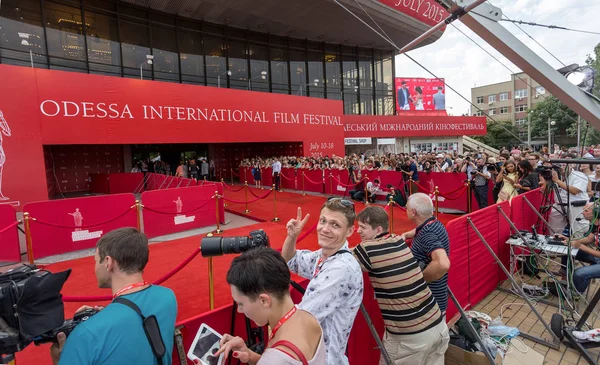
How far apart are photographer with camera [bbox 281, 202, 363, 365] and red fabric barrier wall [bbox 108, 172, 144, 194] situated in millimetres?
15200

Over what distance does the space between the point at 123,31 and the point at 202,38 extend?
4848 mm

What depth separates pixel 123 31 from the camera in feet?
58.7

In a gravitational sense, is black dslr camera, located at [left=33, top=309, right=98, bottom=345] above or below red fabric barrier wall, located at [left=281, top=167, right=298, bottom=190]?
above

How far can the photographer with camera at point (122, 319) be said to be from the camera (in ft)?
3.87

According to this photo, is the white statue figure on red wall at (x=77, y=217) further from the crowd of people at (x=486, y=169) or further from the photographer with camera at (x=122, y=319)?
the crowd of people at (x=486, y=169)

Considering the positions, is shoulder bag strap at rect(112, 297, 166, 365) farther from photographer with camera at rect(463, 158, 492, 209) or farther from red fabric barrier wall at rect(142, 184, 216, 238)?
photographer with camera at rect(463, 158, 492, 209)

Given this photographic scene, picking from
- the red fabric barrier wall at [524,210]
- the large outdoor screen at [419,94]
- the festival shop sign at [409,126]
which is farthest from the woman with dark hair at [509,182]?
the large outdoor screen at [419,94]

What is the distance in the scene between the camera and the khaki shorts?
2115mm

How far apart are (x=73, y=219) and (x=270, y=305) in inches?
286

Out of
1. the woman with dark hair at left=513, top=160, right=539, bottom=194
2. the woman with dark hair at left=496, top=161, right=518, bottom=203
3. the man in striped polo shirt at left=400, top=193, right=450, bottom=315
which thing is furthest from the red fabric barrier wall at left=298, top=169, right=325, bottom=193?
the man in striped polo shirt at left=400, top=193, right=450, bottom=315

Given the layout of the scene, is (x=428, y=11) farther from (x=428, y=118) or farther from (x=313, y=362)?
(x=428, y=118)

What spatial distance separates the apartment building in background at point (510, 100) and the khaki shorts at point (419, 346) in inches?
2171

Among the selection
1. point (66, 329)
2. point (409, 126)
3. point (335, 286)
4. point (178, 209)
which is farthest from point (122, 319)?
point (409, 126)

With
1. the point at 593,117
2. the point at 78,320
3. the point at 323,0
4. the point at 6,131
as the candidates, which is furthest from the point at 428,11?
the point at 6,131
